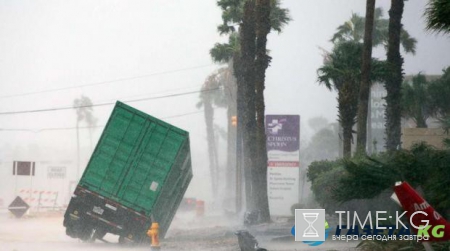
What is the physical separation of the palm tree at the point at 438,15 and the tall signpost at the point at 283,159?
21279 millimetres

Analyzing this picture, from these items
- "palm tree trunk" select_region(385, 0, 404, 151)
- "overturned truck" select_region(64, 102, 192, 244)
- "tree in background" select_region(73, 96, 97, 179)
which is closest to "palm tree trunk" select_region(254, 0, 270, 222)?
"palm tree trunk" select_region(385, 0, 404, 151)

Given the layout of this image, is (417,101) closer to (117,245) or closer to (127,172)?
(117,245)

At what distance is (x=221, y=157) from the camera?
546 feet

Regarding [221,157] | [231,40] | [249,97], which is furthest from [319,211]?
[221,157]

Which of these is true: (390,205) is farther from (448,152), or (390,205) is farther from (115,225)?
(115,225)

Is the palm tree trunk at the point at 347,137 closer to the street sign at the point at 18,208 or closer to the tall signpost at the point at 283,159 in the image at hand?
the tall signpost at the point at 283,159

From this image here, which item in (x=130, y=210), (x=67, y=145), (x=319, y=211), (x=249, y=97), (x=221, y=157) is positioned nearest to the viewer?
(x=319, y=211)

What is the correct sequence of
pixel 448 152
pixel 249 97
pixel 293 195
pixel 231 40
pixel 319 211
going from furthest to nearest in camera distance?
pixel 231 40, pixel 293 195, pixel 249 97, pixel 319 211, pixel 448 152

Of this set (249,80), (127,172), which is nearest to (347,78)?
(249,80)

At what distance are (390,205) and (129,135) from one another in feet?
28.5

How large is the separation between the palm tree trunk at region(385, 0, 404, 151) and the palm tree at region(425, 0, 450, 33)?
1715 centimetres

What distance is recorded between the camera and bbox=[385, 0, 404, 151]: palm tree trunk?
1286 inches

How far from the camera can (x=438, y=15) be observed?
597 inches

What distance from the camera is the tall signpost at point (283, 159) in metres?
36.9
